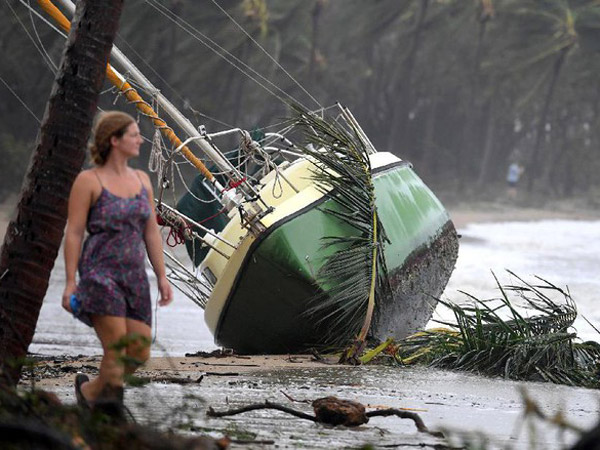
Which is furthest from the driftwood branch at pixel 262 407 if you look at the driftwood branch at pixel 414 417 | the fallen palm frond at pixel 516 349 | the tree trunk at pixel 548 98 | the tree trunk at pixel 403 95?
the tree trunk at pixel 548 98

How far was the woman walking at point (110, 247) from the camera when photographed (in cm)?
537

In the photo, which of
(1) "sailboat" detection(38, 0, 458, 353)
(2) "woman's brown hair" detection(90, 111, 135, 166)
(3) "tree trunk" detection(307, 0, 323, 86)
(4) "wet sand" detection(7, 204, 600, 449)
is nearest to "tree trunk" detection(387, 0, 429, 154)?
(3) "tree trunk" detection(307, 0, 323, 86)

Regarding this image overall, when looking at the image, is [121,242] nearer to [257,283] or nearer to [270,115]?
[257,283]

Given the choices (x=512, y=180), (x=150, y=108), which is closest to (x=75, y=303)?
(x=150, y=108)

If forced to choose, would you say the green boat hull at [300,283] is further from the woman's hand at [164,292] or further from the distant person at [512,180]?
the distant person at [512,180]

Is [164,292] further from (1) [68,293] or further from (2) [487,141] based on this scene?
(2) [487,141]

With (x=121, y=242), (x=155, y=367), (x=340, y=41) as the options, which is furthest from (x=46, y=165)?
(x=340, y=41)

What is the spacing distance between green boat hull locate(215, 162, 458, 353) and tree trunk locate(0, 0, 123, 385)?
420 centimetres

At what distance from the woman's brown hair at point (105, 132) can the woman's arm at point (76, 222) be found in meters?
0.13

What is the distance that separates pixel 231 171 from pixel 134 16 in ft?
118

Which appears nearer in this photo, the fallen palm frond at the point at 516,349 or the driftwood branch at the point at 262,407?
the driftwood branch at the point at 262,407

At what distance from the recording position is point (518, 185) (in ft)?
235

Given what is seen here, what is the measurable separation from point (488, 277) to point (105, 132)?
70.9 feet

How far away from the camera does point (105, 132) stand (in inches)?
215
